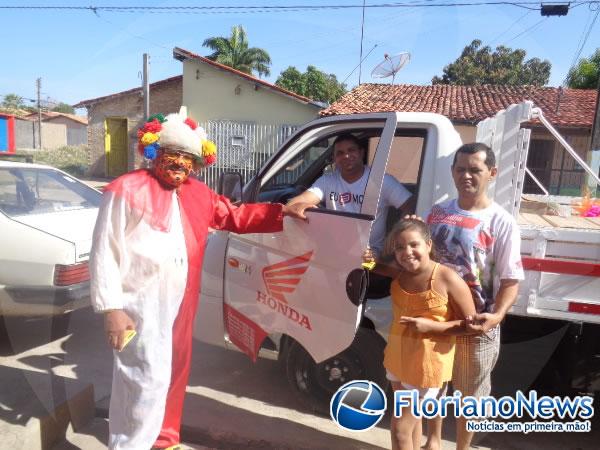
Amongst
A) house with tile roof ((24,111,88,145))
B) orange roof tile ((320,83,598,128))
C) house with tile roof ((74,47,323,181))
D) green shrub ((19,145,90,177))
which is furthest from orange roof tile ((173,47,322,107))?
house with tile roof ((24,111,88,145))

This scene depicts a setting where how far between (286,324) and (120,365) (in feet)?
3.09

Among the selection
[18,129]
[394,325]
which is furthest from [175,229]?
[18,129]

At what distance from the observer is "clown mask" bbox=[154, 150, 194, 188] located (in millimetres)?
2295

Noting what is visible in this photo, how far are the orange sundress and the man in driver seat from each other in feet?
1.96

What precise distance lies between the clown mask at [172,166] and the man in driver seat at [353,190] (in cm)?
71

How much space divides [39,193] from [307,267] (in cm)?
354

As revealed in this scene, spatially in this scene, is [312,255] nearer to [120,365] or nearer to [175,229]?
[175,229]

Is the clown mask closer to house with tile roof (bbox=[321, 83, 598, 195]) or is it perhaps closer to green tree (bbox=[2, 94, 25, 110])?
house with tile roof (bbox=[321, 83, 598, 195])

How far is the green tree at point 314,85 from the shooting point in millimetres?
25281

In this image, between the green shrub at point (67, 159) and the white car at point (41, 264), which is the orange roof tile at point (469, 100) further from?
the green shrub at point (67, 159)

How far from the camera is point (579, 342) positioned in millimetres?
2639
